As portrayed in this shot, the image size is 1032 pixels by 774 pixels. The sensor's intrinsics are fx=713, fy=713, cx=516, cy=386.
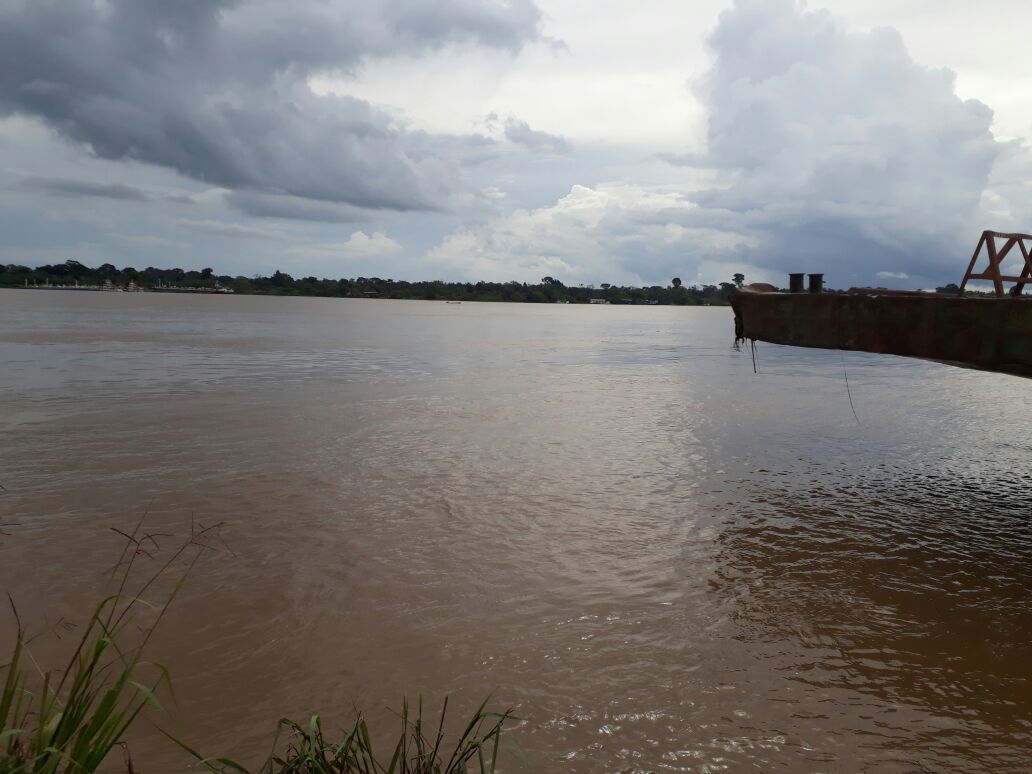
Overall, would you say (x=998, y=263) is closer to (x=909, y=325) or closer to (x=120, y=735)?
(x=909, y=325)

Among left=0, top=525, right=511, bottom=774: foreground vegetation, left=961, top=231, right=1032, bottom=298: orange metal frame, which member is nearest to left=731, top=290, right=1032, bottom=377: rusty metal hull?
left=961, top=231, right=1032, bottom=298: orange metal frame

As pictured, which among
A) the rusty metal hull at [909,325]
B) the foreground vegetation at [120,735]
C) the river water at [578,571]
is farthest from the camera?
the rusty metal hull at [909,325]

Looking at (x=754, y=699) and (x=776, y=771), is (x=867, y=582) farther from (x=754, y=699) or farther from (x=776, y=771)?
(x=776, y=771)

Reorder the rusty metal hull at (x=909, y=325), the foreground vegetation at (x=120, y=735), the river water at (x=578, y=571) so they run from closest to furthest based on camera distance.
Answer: the foreground vegetation at (x=120, y=735) < the river water at (x=578, y=571) < the rusty metal hull at (x=909, y=325)

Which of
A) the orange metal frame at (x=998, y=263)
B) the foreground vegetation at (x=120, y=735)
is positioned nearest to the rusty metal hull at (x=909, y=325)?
the orange metal frame at (x=998, y=263)

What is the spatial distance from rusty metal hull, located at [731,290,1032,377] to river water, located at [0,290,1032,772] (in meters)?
1.57

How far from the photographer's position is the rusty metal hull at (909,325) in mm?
5641

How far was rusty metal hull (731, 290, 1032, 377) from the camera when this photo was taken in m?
5.64

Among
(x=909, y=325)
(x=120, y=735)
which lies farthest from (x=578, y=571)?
(x=909, y=325)

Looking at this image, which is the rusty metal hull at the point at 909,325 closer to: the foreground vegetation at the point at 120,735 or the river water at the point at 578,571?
the river water at the point at 578,571

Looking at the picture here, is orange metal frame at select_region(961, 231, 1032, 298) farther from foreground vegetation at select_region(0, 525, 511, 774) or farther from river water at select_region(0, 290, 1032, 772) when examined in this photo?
foreground vegetation at select_region(0, 525, 511, 774)

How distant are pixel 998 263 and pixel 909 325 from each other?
2.14 m

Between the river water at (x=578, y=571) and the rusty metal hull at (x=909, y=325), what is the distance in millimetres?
1568

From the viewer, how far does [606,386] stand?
17219 millimetres
